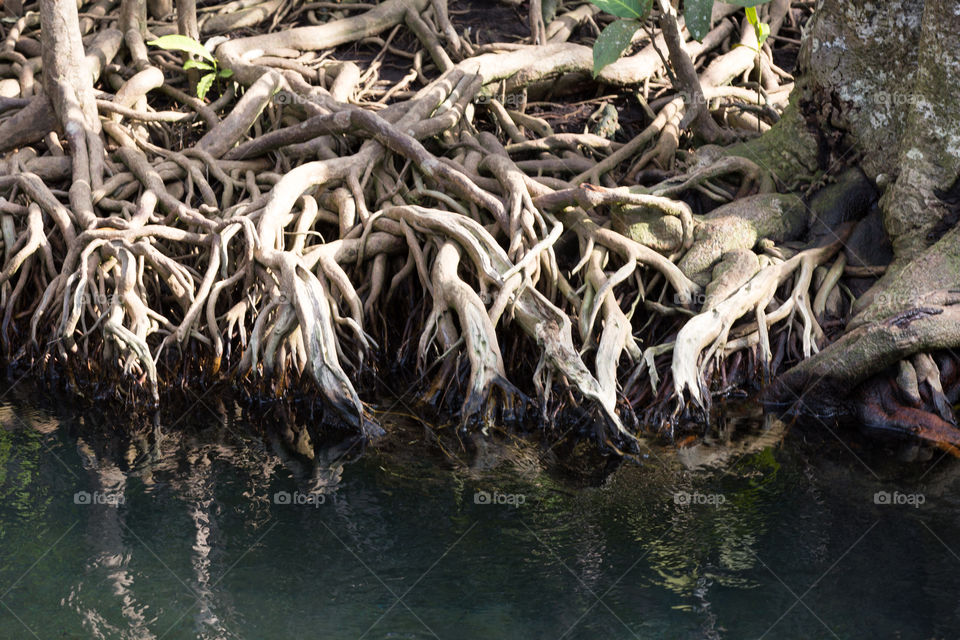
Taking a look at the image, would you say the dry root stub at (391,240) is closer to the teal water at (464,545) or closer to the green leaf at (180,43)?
the green leaf at (180,43)

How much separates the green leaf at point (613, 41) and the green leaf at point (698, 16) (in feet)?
1.20

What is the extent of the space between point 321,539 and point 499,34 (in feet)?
20.9

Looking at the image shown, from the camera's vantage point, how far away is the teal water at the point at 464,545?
421cm

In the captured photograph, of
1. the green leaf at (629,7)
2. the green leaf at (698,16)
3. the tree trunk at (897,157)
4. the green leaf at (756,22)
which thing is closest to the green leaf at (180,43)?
the green leaf at (629,7)

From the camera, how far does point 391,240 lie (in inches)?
283

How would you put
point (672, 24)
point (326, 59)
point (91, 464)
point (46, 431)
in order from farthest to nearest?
point (326, 59) → point (672, 24) → point (46, 431) → point (91, 464)

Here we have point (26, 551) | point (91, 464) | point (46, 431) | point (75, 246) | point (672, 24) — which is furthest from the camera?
point (672, 24)

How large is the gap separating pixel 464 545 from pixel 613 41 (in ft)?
13.7

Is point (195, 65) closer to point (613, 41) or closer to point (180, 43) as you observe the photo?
point (180, 43)

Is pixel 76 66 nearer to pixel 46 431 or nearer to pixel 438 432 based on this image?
pixel 46 431

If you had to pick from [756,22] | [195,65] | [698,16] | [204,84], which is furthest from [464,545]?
[195,65]

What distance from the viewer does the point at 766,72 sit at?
9.50 metres

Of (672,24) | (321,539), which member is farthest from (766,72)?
(321,539)

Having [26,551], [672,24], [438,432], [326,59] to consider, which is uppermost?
[672,24]
